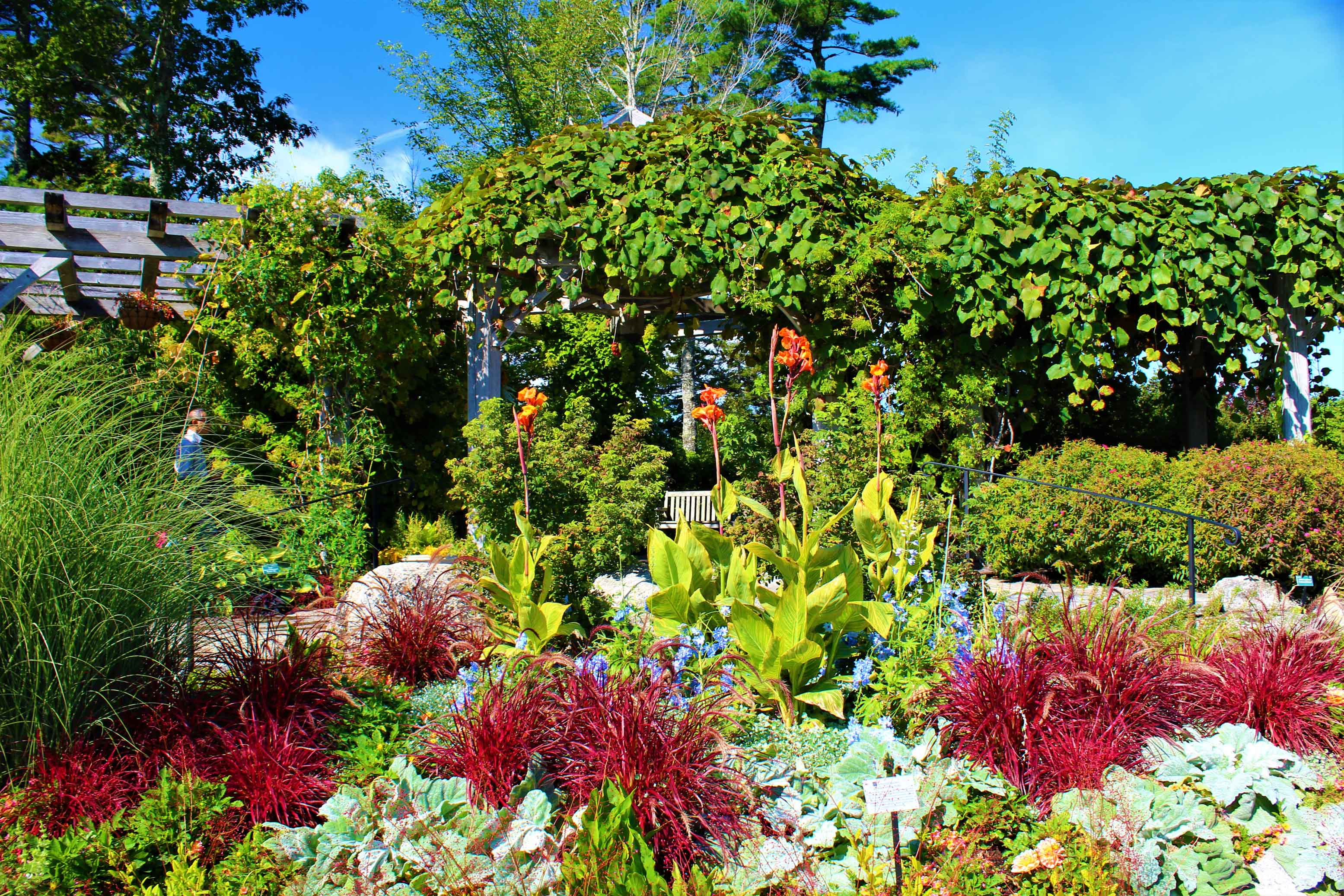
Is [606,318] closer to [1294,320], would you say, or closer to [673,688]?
[1294,320]

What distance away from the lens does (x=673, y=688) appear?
2600 millimetres

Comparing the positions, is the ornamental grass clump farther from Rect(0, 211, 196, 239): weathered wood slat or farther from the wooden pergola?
Rect(0, 211, 196, 239): weathered wood slat

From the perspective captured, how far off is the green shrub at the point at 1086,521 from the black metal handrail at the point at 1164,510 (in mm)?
65

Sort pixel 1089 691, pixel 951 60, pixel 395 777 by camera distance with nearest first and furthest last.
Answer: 1. pixel 395 777
2. pixel 1089 691
3. pixel 951 60

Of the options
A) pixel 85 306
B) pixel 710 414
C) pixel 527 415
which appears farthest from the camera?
pixel 85 306

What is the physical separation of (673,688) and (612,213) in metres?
4.07

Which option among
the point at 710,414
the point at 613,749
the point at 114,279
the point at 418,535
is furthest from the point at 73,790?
the point at 114,279

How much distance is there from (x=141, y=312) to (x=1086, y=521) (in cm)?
881

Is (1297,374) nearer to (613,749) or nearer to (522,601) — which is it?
(522,601)

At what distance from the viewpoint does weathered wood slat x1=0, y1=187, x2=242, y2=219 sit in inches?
228

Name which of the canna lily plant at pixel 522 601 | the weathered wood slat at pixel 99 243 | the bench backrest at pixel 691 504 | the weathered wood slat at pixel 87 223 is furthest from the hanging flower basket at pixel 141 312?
the canna lily plant at pixel 522 601

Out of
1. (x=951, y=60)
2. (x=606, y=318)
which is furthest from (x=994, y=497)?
(x=951, y=60)

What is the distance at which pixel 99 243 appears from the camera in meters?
6.24

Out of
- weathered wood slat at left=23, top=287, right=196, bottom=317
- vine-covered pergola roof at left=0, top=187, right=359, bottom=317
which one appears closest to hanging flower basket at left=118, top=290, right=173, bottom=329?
weathered wood slat at left=23, top=287, right=196, bottom=317
